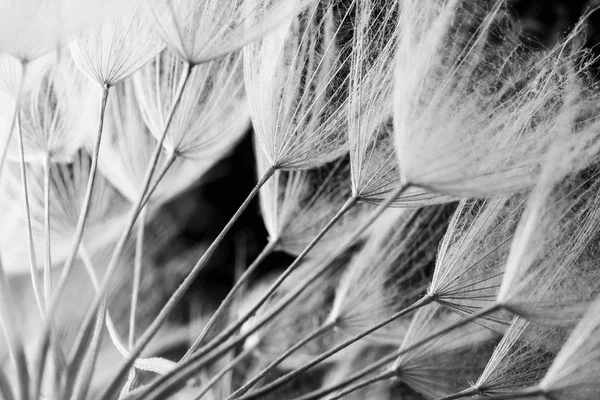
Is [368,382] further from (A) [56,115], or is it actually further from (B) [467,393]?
(A) [56,115]

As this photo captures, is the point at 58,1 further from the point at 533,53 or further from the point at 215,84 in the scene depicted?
the point at 533,53

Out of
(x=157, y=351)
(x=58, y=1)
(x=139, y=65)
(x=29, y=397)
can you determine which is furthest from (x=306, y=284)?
(x=157, y=351)

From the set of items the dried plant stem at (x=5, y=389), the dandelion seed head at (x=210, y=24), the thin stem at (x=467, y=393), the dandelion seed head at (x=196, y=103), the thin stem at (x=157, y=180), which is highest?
the dandelion seed head at (x=210, y=24)

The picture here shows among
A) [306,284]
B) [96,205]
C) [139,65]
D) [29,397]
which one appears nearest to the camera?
[29,397]

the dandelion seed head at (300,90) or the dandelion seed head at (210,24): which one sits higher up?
the dandelion seed head at (210,24)

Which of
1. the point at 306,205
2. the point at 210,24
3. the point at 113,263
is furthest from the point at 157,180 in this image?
the point at 306,205

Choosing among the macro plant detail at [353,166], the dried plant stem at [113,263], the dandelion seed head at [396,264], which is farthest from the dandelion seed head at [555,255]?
the dried plant stem at [113,263]

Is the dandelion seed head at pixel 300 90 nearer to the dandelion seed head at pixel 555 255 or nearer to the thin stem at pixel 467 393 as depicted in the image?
the dandelion seed head at pixel 555 255

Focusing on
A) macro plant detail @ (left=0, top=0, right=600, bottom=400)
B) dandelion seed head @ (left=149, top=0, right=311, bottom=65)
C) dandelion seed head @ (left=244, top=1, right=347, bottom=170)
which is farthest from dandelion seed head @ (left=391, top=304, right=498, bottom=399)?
dandelion seed head @ (left=149, top=0, right=311, bottom=65)
